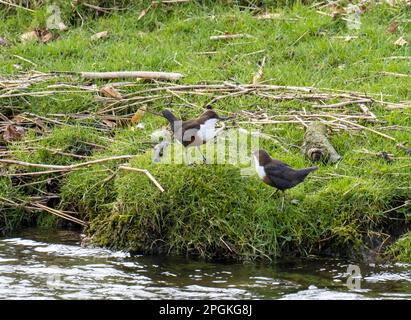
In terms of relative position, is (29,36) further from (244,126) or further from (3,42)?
(244,126)

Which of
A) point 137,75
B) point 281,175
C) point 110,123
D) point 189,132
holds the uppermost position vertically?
point 137,75

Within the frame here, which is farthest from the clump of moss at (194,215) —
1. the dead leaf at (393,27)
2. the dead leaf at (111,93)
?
the dead leaf at (393,27)

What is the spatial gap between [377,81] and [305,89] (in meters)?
0.87

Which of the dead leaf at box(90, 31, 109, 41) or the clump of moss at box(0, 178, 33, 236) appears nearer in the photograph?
the clump of moss at box(0, 178, 33, 236)

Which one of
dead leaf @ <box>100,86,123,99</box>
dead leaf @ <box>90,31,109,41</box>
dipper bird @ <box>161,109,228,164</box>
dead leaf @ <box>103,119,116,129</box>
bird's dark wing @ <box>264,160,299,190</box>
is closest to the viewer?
bird's dark wing @ <box>264,160,299,190</box>

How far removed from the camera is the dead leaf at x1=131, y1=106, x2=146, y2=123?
33.1 feet

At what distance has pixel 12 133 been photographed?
984cm

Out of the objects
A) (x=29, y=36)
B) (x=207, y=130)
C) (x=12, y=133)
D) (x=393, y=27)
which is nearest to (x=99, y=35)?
(x=29, y=36)

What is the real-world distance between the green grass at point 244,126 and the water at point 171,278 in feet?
0.75

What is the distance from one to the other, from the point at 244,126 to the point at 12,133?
2.22 metres

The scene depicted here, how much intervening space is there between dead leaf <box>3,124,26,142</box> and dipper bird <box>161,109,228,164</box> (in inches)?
74.6

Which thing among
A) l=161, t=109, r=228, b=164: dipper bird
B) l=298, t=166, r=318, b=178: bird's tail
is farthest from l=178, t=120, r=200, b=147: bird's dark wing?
l=298, t=166, r=318, b=178: bird's tail

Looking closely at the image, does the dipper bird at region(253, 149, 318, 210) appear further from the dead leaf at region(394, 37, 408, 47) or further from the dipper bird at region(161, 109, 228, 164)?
the dead leaf at region(394, 37, 408, 47)

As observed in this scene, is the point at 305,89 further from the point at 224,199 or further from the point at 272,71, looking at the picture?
the point at 224,199
